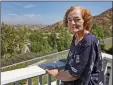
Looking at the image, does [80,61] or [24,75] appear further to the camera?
[24,75]

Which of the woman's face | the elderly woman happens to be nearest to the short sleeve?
the elderly woman

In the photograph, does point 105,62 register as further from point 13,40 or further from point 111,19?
point 111,19

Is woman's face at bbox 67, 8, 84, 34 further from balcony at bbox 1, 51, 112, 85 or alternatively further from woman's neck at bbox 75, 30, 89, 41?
balcony at bbox 1, 51, 112, 85

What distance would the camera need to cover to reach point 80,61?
3.27 ft

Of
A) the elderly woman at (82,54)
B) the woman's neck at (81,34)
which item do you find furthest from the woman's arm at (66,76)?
the woman's neck at (81,34)

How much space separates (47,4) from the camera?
74.2 feet

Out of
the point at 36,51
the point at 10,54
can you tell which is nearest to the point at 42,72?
the point at 10,54

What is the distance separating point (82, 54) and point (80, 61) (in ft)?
0.12

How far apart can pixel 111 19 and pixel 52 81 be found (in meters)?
17.3

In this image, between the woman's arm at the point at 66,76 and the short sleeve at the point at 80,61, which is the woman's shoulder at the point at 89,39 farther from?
the woman's arm at the point at 66,76

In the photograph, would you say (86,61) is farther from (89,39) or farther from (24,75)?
(24,75)

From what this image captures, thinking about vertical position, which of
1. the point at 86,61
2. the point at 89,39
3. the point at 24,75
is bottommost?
the point at 24,75

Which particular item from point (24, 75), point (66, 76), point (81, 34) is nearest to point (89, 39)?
point (81, 34)

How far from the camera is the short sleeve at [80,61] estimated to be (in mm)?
990
